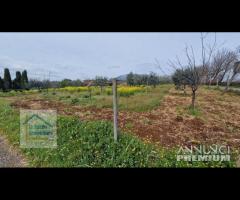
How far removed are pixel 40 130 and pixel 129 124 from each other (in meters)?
1.52

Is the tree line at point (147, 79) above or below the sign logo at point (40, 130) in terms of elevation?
above

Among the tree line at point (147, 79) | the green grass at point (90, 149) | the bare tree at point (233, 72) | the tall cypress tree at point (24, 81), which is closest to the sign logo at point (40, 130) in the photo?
the green grass at point (90, 149)

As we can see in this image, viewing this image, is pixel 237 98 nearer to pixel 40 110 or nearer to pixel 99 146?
pixel 99 146

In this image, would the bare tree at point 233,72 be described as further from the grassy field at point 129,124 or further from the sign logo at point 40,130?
the sign logo at point 40,130

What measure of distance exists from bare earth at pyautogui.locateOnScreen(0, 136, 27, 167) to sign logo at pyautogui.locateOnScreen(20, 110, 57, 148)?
0.25 m

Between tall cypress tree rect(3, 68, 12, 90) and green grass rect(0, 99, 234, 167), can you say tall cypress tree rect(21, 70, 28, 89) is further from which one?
green grass rect(0, 99, 234, 167)

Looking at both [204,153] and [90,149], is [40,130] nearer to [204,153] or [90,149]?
[90,149]

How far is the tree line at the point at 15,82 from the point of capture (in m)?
4.83

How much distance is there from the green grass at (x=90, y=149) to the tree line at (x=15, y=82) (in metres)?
0.31

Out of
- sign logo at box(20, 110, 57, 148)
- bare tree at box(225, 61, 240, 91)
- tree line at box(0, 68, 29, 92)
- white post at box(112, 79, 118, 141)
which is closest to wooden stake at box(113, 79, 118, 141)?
white post at box(112, 79, 118, 141)

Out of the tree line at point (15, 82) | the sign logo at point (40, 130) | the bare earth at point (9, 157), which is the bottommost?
the bare earth at point (9, 157)

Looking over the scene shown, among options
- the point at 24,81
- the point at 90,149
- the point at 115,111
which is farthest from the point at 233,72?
the point at 24,81

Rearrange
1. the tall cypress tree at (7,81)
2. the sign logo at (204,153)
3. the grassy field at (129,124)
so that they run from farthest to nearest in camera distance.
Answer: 1. the tall cypress tree at (7,81)
2. the grassy field at (129,124)
3. the sign logo at (204,153)
